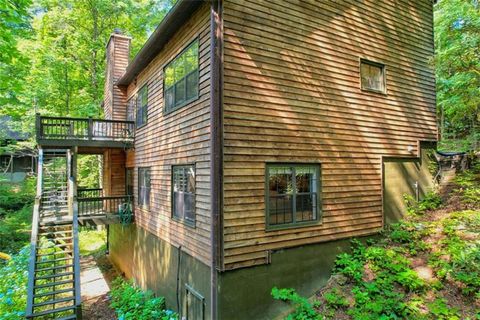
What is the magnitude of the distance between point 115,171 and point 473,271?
12977mm

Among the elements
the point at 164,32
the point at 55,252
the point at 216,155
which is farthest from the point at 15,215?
the point at 216,155

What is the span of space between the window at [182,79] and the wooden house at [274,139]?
0.19ft

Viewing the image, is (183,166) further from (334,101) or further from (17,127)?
(17,127)

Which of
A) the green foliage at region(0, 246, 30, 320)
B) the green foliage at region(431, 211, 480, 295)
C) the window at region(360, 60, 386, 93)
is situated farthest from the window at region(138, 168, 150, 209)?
the green foliage at region(431, 211, 480, 295)

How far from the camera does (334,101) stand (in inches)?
283

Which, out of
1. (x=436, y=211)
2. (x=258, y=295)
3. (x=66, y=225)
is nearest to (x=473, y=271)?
(x=436, y=211)

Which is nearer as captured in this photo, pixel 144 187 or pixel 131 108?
pixel 144 187

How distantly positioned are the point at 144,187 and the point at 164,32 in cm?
540

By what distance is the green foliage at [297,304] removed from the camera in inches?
223

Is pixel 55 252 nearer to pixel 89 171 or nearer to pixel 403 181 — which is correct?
pixel 403 181

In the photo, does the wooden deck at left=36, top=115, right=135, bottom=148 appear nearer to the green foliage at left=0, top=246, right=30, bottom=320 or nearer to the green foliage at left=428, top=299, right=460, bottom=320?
the green foliage at left=0, top=246, right=30, bottom=320

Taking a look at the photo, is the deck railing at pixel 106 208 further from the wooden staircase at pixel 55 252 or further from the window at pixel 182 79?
the window at pixel 182 79

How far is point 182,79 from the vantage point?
7.45 m

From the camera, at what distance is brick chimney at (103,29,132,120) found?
1384 centimetres
